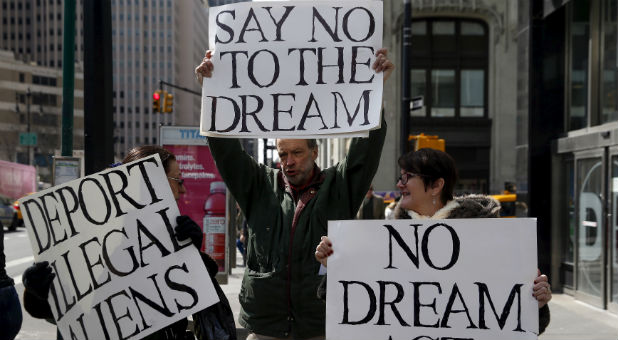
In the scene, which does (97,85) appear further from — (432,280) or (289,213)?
(432,280)

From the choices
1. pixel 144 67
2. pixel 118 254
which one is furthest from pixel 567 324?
pixel 144 67

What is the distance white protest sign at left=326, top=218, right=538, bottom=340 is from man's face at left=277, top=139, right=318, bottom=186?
0.46 metres

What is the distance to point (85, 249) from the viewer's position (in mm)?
2992

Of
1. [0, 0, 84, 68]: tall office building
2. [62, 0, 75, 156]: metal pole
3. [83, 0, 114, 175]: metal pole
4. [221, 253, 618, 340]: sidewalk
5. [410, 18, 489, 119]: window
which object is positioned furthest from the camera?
[0, 0, 84, 68]: tall office building

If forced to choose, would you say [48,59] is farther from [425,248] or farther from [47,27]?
[425,248]

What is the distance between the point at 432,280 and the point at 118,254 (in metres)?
1.36

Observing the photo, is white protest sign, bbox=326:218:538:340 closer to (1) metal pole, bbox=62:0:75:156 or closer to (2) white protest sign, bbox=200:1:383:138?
(2) white protest sign, bbox=200:1:383:138

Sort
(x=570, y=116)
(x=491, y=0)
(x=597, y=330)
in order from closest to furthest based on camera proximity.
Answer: (x=597, y=330), (x=570, y=116), (x=491, y=0)

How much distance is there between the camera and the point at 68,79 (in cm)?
744

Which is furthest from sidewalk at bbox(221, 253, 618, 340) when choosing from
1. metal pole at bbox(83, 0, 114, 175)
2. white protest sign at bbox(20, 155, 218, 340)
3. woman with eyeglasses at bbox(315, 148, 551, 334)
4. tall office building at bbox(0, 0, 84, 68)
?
tall office building at bbox(0, 0, 84, 68)

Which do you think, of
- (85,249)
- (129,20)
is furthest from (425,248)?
(129,20)

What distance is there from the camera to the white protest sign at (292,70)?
137 inches

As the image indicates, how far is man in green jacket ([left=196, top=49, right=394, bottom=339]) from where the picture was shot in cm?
330

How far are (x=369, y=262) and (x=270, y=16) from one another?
1.41 m
